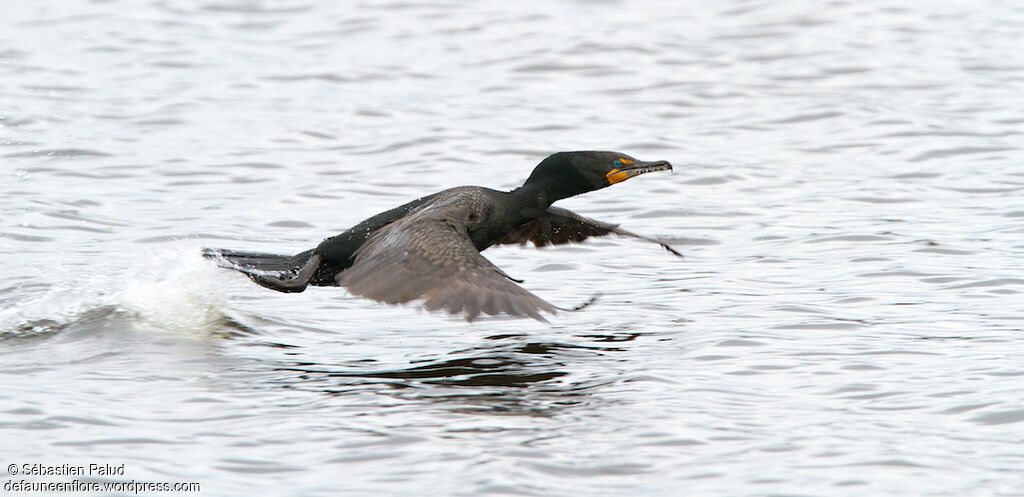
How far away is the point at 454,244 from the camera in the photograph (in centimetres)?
679

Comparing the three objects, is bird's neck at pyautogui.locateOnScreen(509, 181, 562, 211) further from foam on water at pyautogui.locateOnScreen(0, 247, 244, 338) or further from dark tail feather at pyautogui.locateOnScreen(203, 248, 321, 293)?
foam on water at pyautogui.locateOnScreen(0, 247, 244, 338)

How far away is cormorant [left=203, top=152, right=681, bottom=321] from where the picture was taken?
21.0 feet

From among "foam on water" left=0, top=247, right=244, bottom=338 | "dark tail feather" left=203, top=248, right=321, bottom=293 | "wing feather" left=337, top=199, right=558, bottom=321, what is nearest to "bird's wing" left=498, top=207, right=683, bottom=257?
"wing feather" left=337, top=199, right=558, bottom=321

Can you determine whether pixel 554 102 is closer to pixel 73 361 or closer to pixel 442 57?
pixel 442 57

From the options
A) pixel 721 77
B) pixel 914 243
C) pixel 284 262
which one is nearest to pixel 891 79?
pixel 721 77

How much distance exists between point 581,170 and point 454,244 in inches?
49.8

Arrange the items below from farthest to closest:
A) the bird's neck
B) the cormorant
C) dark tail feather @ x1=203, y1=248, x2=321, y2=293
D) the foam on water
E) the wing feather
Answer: the bird's neck < the foam on water < dark tail feather @ x1=203, y1=248, x2=321, y2=293 < the cormorant < the wing feather

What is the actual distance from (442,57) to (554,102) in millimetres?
2154

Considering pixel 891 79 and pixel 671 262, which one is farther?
pixel 891 79

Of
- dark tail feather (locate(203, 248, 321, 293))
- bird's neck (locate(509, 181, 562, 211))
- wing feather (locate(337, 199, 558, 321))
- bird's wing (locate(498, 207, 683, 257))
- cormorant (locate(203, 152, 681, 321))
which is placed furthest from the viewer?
bird's wing (locate(498, 207, 683, 257))

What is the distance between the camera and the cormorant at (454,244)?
6.39 meters

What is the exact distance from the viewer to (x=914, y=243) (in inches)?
363

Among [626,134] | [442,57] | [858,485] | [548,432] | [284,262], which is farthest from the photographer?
[442,57]

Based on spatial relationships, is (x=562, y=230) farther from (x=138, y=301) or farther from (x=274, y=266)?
(x=138, y=301)
